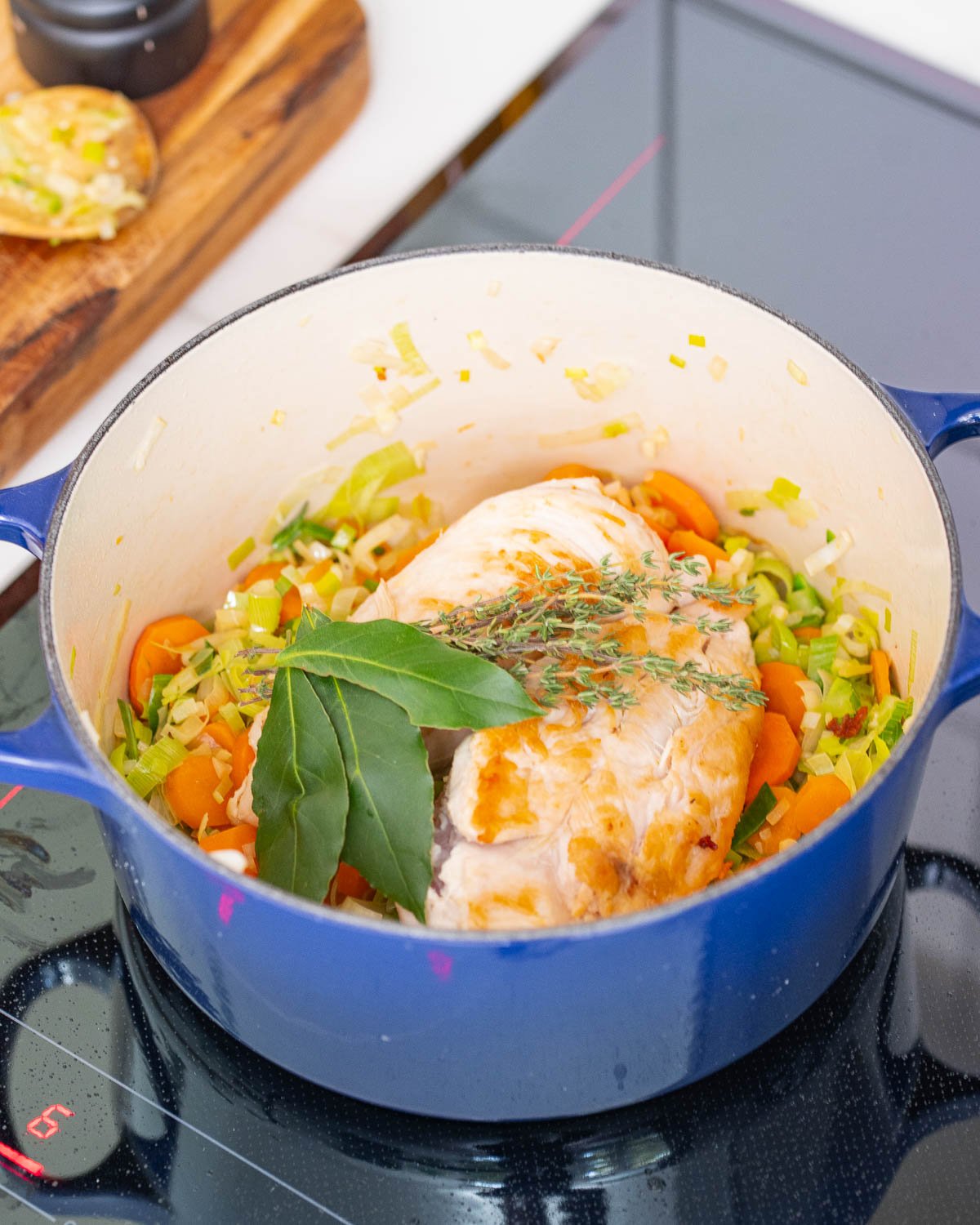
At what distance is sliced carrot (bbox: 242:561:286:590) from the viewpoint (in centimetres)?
158

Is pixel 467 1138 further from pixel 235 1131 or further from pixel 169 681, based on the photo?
pixel 169 681

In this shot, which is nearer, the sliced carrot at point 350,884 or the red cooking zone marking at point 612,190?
the sliced carrot at point 350,884

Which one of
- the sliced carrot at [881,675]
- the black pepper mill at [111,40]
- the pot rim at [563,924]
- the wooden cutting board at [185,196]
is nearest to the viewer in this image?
the pot rim at [563,924]

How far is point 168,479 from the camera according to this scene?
140cm

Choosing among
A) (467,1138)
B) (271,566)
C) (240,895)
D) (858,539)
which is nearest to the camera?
(240,895)

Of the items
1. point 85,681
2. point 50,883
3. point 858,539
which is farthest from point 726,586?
point 50,883

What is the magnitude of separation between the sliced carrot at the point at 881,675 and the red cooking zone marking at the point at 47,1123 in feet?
2.74

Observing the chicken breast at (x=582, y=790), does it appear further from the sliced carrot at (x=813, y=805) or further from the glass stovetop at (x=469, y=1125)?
the glass stovetop at (x=469, y=1125)

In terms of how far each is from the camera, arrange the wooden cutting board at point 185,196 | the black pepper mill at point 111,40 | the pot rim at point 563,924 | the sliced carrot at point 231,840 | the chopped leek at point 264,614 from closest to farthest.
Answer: the pot rim at point 563,924 < the sliced carrot at point 231,840 < the chopped leek at point 264,614 < the wooden cutting board at point 185,196 < the black pepper mill at point 111,40

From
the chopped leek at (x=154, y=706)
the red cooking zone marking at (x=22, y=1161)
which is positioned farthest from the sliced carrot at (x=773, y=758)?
the red cooking zone marking at (x=22, y=1161)

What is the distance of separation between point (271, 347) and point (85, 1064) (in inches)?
26.8

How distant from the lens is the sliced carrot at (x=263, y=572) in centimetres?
158

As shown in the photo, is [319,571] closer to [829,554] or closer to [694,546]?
[694,546]

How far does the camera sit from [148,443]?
1.34 m
